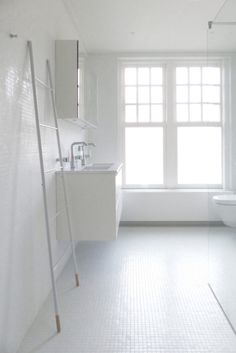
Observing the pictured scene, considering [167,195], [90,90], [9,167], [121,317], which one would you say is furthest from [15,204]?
[167,195]

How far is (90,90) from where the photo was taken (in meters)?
4.85

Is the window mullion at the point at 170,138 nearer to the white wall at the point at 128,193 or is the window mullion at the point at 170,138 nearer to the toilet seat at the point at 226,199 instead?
the white wall at the point at 128,193

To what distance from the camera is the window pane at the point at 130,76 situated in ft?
18.5

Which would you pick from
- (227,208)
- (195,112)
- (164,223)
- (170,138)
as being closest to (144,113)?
(170,138)

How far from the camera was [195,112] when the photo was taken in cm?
564

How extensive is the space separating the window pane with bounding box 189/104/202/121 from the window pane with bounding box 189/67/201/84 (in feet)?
1.24

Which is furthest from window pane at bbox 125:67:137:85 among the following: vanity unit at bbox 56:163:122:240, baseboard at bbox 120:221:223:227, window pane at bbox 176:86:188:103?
vanity unit at bbox 56:163:122:240

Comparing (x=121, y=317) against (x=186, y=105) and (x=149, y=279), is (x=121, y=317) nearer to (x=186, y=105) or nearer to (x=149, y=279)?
(x=149, y=279)

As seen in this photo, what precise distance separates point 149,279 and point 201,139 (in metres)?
3.02

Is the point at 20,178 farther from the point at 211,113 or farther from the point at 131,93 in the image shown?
the point at 211,113

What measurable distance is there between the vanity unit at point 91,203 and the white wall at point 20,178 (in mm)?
311

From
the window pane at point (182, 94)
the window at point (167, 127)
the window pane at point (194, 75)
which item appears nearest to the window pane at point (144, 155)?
the window at point (167, 127)

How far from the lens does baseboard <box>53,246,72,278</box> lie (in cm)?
332

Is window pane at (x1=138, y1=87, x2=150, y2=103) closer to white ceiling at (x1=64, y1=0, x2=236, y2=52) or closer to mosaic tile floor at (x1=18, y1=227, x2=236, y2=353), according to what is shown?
white ceiling at (x1=64, y1=0, x2=236, y2=52)
